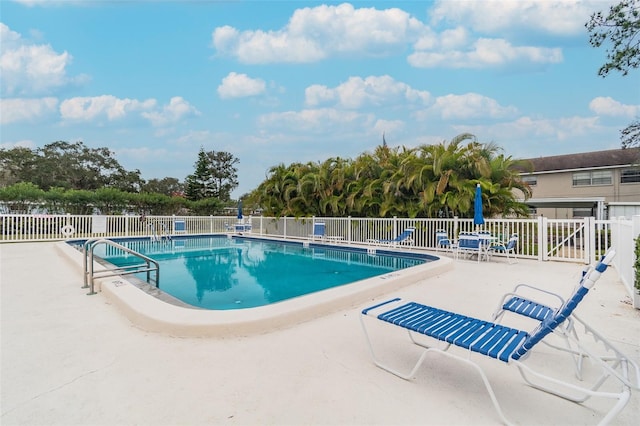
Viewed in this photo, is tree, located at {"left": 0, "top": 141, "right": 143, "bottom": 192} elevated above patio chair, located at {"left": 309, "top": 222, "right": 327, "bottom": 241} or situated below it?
above

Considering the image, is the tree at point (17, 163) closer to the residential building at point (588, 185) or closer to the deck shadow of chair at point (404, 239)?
the deck shadow of chair at point (404, 239)

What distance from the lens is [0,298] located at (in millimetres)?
4496

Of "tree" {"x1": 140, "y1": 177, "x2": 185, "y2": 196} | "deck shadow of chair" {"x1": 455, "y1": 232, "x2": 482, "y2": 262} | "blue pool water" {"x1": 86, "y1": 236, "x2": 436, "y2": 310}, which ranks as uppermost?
"tree" {"x1": 140, "y1": 177, "x2": 185, "y2": 196}

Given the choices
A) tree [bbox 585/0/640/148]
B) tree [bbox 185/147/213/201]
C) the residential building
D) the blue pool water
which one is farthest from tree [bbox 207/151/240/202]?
tree [bbox 585/0/640/148]

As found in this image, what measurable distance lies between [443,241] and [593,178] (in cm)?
1718

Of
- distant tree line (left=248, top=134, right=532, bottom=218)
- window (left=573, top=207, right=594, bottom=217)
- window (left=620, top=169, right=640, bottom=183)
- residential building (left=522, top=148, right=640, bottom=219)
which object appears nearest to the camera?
distant tree line (left=248, top=134, right=532, bottom=218)

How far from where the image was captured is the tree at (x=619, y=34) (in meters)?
7.70

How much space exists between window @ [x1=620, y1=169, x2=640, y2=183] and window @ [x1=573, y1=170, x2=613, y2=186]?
53 centimetres

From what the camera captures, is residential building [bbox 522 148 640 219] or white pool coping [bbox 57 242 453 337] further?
residential building [bbox 522 148 640 219]

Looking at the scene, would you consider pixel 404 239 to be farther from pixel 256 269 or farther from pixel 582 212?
pixel 582 212

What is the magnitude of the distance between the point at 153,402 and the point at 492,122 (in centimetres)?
1999

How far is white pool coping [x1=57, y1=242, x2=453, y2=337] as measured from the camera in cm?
311

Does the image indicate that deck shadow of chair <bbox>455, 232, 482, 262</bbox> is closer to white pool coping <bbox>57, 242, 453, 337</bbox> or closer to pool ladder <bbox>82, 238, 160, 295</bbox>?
white pool coping <bbox>57, 242, 453, 337</bbox>

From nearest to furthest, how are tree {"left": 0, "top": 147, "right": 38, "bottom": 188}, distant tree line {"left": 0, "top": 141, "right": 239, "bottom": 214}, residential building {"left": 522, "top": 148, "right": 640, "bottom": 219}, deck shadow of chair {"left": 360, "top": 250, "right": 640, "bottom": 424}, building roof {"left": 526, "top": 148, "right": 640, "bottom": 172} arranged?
deck shadow of chair {"left": 360, "top": 250, "right": 640, "bottom": 424}, distant tree line {"left": 0, "top": 141, "right": 239, "bottom": 214}, residential building {"left": 522, "top": 148, "right": 640, "bottom": 219}, building roof {"left": 526, "top": 148, "right": 640, "bottom": 172}, tree {"left": 0, "top": 147, "right": 38, "bottom": 188}
